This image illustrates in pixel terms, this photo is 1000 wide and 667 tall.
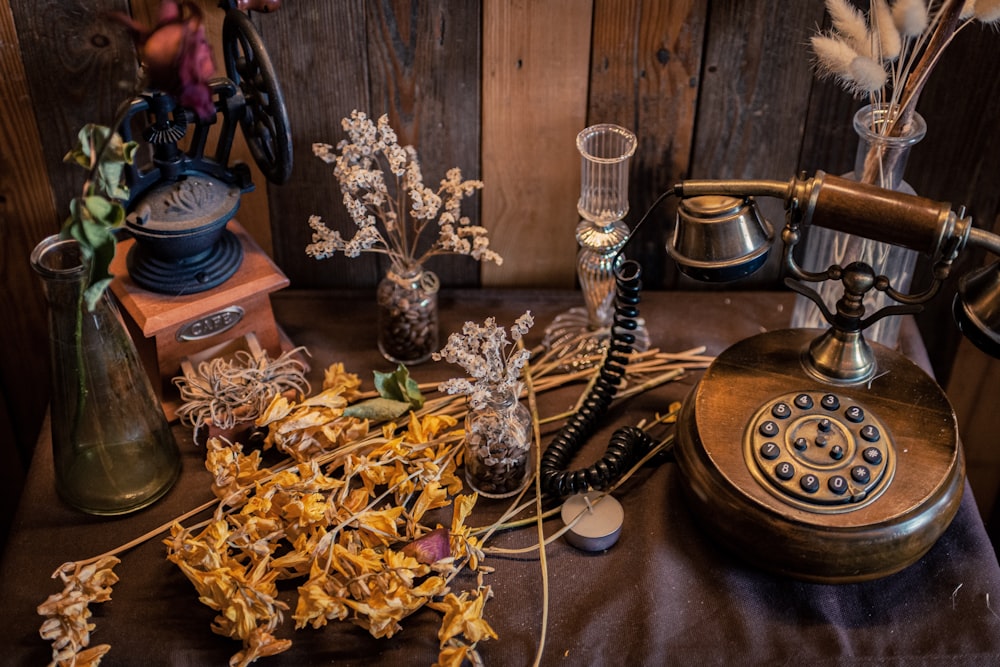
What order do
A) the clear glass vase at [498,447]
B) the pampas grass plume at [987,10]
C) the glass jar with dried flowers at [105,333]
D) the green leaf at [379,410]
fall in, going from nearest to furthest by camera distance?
the glass jar with dried flowers at [105,333]
the pampas grass plume at [987,10]
the clear glass vase at [498,447]
the green leaf at [379,410]

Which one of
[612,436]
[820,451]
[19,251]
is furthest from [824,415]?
[19,251]

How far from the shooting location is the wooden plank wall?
4.05 feet

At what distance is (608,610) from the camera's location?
1021mm

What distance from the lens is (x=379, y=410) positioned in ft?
3.94

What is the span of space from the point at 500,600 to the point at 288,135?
1.76 feet

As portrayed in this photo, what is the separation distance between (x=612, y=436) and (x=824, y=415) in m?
0.24

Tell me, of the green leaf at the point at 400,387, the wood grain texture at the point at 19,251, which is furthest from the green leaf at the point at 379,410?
the wood grain texture at the point at 19,251

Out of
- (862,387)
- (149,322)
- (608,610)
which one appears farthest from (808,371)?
(149,322)

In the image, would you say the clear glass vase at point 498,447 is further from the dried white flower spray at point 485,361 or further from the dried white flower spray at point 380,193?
the dried white flower spray at point 380,193

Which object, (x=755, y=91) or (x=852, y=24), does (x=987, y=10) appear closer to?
(x=852, y=24)

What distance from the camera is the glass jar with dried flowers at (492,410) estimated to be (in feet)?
3.39

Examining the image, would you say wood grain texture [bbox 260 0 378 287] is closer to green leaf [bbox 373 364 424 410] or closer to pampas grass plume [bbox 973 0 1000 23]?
green leaf [bbox 373 364 424 410]

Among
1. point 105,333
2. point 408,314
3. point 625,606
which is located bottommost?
point 625,606

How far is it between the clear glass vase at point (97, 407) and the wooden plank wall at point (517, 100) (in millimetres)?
358
